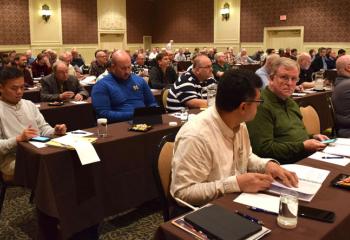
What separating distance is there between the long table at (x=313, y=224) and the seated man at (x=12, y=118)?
5.64 ft

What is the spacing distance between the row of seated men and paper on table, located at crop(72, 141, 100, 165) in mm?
386

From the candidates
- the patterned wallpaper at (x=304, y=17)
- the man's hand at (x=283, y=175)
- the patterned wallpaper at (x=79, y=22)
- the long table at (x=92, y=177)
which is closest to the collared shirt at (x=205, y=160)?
the man's hand at (x=283, y=175)

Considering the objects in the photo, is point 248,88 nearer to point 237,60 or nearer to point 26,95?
point 26,95

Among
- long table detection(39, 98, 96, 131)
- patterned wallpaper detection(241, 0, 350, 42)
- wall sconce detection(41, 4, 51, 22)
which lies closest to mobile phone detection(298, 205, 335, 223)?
long table detection(39, 98, 96, 131)

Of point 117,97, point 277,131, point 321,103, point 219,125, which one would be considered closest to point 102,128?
point 117,97

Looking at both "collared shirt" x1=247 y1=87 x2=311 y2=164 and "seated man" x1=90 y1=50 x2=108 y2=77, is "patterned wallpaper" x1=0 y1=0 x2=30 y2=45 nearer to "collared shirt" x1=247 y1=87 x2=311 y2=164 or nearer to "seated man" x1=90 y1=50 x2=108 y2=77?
"seated man" x1=90 y1=50 x2=108 y2=77

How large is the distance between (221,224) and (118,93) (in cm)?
281

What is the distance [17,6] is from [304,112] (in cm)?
1370

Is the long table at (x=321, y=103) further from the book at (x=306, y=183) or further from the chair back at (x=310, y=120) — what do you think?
the book at (x=306, y=183)

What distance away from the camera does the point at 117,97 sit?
399 centimetres

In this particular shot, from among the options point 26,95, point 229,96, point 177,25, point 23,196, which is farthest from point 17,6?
point 229,96

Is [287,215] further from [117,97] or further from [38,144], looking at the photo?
[117,97]

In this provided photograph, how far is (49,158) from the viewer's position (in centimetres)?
248

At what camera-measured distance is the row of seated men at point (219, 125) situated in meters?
1.75
